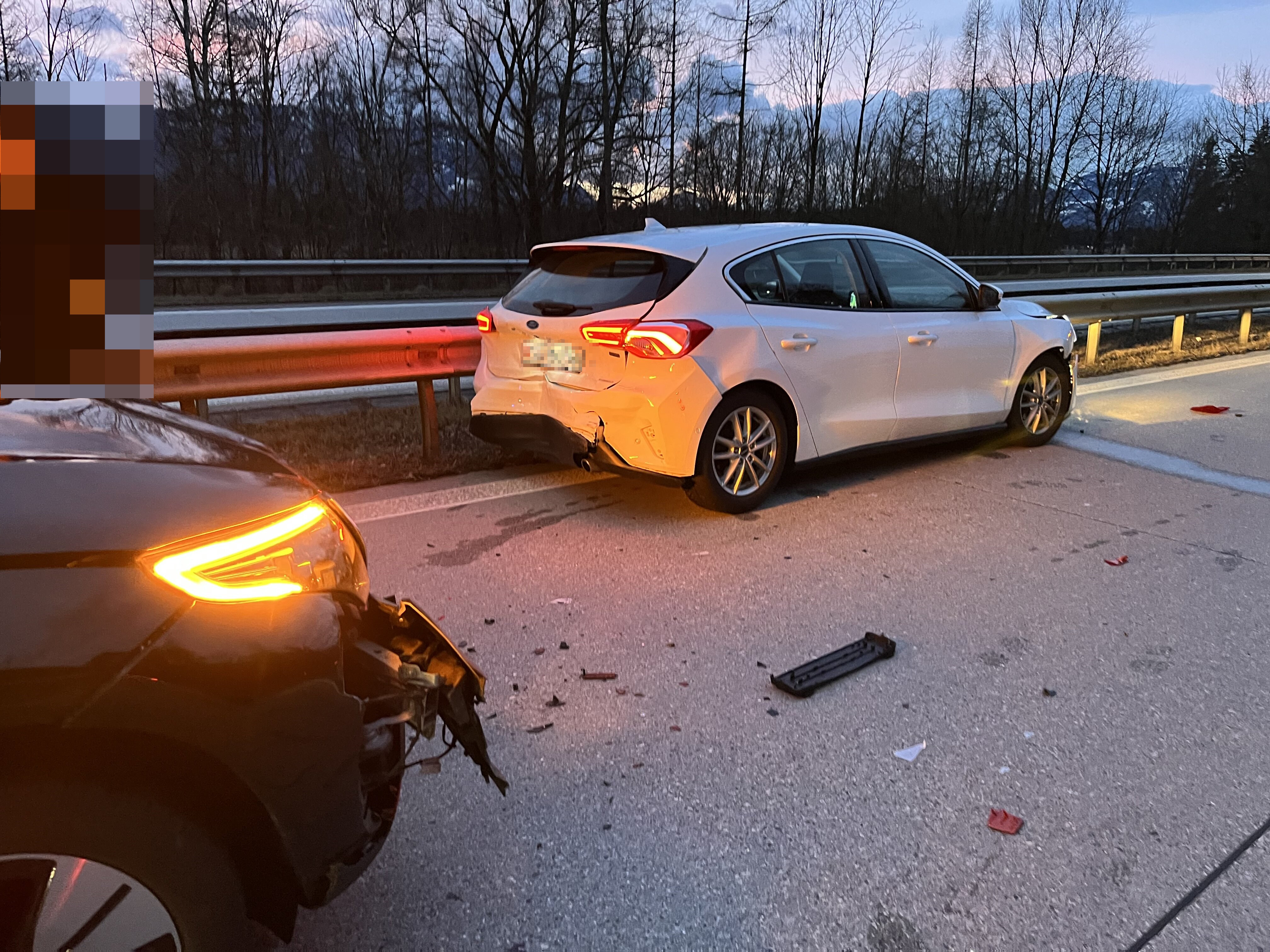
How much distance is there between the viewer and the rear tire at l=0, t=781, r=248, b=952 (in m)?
1.47

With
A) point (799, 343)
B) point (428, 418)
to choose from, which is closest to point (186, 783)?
point (799, 343)

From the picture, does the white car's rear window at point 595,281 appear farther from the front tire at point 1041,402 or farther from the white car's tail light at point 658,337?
the front tire at point 1041,402

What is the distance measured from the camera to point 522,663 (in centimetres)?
372

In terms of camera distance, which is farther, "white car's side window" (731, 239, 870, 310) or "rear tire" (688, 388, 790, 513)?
"white car's side window" (731, 239, 870, 310)

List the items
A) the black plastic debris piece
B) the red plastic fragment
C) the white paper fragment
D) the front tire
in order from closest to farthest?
the red plastic fragment < the white paper fragment < the black plastic debris piece < the front tire

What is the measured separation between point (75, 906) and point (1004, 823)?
2434 mm

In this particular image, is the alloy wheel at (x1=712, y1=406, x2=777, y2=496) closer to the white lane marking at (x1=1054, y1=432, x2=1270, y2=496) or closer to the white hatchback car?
the white hatchback car

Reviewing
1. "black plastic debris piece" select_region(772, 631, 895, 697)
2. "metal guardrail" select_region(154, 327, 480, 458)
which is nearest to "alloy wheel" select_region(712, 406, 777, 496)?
"black plastic debris piece" select_region(772, 631, 895, 697)

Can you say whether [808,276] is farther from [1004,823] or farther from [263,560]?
[263,560]

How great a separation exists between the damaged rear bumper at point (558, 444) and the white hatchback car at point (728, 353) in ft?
0.04

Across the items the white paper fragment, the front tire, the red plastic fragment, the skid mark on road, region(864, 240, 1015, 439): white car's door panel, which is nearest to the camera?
the red plastic fragment

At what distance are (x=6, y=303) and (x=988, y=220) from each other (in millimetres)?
40312

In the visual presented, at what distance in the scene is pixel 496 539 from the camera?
203 inches

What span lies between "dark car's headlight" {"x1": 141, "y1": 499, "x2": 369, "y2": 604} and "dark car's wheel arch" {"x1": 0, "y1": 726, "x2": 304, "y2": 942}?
0.92 feet
